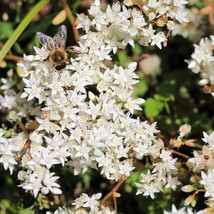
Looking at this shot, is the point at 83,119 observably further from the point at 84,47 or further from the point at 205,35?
the point at 205,35

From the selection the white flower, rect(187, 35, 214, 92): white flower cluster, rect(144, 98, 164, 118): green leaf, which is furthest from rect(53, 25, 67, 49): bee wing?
the white flower

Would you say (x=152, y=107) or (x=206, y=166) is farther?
(x=152, y=107)

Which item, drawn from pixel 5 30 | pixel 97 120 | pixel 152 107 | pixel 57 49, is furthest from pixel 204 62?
pixel 5 30

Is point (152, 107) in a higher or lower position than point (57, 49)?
lower

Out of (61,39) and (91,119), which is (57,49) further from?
(91,119)

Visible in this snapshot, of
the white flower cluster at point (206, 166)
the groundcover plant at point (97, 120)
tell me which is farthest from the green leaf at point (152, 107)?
the white flower cluster at point (206, 166)

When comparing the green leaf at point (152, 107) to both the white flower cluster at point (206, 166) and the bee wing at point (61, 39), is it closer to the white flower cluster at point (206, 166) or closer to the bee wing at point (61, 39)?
the white flower cluster at point (206, 166)
